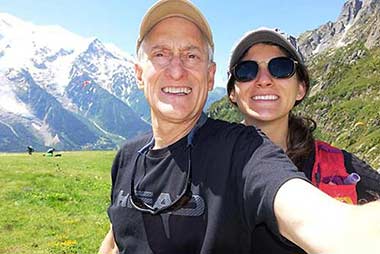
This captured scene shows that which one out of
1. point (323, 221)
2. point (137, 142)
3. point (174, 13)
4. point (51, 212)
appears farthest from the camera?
point (51, 212)

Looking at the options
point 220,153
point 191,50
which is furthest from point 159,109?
point 220,153

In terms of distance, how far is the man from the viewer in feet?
9.05

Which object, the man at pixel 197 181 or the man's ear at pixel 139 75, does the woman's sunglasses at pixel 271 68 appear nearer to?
the man at pixel 197 181

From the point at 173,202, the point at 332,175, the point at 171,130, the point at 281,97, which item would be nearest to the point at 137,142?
the point at 171,130

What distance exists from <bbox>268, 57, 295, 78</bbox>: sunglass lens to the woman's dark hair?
610 mm

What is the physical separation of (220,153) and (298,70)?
2.34 m

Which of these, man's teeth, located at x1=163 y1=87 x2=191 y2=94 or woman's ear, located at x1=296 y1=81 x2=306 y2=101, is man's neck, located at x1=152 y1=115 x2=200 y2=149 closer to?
man's teeth, located at x1=163 y1=87 x2=191 y2=94

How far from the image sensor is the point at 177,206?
3.89 m

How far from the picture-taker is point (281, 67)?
18.4 ft

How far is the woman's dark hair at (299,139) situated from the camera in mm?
5156

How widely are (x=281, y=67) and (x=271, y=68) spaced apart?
12cm

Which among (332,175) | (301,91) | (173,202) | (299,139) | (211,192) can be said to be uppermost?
(301,91)

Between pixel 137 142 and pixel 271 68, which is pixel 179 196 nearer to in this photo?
pixel 137 142

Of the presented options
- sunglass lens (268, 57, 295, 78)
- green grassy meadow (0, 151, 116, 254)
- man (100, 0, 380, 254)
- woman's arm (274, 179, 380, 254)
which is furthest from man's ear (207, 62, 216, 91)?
green grassy meadow (0, 151, 116, 254)
